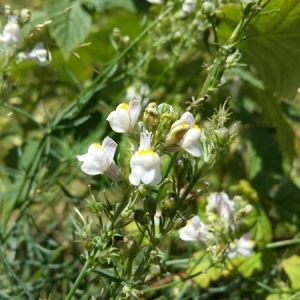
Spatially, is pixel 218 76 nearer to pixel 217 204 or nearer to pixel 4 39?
pixel 217 204

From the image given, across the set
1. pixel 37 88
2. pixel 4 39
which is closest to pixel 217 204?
pixel 4 39

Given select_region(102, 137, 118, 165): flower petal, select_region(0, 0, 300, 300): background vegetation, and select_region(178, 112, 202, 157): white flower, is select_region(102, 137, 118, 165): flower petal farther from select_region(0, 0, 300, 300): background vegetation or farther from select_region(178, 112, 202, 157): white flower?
select_region(0, 0, 300, 300): background vegetation

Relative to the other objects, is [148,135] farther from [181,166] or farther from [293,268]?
[293,268]

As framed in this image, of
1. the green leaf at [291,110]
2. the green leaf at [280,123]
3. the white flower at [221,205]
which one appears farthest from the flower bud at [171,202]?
the green leaf at [291,110]

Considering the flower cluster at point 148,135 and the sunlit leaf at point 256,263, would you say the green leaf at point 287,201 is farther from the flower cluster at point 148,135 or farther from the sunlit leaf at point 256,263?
the flower cluster at point 148,135

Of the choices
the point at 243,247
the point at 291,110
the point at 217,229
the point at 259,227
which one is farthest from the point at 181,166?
the point at 291,110

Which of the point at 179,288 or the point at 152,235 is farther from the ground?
the point at 152,235
